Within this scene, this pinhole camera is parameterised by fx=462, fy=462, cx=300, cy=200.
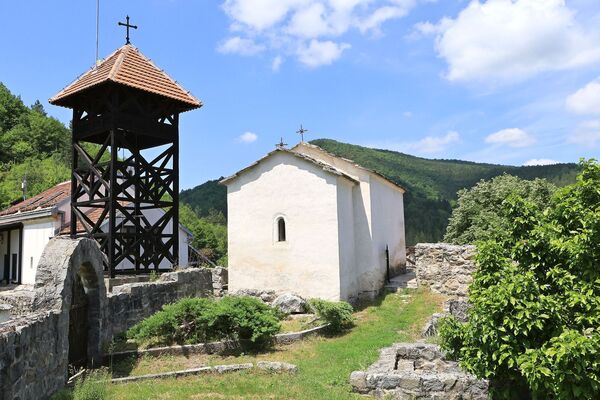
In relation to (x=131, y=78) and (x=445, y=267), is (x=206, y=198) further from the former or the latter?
(x=445, y=267)

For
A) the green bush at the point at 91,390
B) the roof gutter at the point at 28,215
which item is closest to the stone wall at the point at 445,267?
the green bush at the point at 91,390

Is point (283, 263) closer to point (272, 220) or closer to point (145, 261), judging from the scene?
point (272, 220)

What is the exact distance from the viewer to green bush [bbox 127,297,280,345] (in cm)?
1022

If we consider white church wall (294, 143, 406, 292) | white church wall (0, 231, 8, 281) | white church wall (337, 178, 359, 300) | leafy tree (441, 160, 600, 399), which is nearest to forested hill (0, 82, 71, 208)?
white church wall (0, 231, 8, 281)

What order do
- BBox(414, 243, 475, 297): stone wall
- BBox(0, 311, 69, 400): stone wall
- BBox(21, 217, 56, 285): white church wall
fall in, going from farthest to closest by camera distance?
BBox(21, 217, 56, 285): white church wall → BBox(414, 243, 475, 297): stone wall → BBox(0, 311, 69, 400): stone wall

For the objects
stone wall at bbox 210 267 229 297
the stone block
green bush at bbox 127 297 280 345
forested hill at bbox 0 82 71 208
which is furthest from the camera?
forested hill at bbox 0 82 71 208

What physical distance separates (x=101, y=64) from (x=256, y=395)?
1500 centimetres

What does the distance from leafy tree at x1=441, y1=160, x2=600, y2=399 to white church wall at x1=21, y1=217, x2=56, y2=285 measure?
843 inches

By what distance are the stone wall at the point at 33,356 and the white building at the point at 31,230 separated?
14.9m

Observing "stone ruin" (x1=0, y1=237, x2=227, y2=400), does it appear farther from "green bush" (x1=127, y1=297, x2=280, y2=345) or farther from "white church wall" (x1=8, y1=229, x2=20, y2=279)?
"white church wall" (x1=8, y1=229, x2=20, y2=279)

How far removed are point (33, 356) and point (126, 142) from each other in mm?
11327

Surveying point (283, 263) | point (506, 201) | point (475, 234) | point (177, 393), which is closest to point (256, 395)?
point (177, 393)

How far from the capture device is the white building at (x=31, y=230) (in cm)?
2222

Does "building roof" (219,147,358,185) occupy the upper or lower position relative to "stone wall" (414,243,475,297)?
upper
